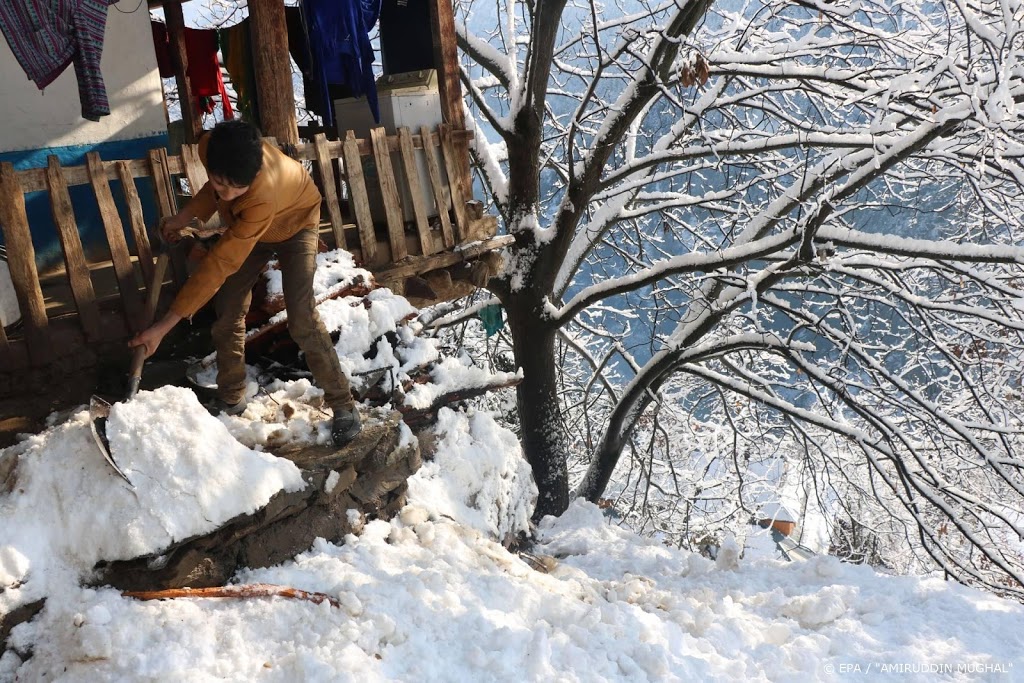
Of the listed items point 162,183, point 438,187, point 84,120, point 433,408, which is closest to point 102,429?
point 162,183

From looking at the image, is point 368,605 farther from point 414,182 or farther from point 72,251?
point 414,182

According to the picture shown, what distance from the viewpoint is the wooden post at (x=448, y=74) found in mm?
6102

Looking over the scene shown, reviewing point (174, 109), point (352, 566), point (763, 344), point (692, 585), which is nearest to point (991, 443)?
point (763, 344)

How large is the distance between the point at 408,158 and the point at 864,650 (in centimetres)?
430

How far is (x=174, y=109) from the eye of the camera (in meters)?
13.1

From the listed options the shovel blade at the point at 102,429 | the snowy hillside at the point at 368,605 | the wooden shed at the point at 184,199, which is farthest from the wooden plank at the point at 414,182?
the shovel blade at the point at 102,429

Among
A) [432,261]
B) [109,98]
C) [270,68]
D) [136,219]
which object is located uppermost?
[270,68]

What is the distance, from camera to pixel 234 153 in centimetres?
312

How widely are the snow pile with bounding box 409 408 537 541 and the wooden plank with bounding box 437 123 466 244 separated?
1662mm

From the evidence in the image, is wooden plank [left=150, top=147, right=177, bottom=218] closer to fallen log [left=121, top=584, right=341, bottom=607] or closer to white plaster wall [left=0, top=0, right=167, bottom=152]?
white plaster wall [left=0, top=0, right=167, bottom=152]

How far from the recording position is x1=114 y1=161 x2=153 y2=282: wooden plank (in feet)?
13.6

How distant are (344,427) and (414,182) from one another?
240 centimetres

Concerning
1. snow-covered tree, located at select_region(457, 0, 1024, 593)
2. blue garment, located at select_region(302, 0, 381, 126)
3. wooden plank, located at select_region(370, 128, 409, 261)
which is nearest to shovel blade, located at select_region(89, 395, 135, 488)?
wooden plank, located at select_region(370, 128, 409, 261)

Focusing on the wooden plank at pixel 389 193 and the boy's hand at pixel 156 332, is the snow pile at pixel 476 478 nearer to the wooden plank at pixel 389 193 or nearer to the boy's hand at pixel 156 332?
the wooden plank at pixel 389 193
